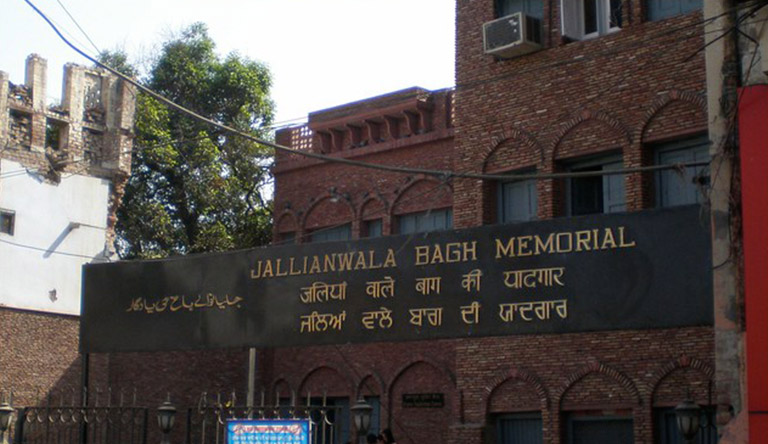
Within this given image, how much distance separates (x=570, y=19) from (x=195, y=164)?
17.7 metres

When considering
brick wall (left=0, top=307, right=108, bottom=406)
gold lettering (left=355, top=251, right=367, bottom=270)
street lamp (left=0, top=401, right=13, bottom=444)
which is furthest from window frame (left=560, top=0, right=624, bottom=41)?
brick wall (left=0, top=307, right=108, bottom=406)

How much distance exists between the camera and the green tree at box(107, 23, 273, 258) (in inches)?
1362

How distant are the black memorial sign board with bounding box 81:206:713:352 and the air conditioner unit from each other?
20.3 feet

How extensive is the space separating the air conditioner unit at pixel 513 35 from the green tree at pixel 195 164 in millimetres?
15535

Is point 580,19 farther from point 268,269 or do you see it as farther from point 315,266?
point 268,269

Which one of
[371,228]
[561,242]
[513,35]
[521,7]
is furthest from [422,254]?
[371,228]

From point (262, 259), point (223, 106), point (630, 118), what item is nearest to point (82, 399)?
point (262, 259)

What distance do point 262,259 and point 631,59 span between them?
6.87m

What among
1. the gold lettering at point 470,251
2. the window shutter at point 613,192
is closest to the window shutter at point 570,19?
the window shutter at point 613,192

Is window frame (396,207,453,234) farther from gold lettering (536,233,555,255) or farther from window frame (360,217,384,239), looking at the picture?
gold lettering (536,233,555,255)

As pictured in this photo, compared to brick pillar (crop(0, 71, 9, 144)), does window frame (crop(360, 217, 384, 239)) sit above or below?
below

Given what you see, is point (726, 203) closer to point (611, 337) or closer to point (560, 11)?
point (611, 337)

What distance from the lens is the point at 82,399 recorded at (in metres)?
16.9

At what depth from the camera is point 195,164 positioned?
116ft
